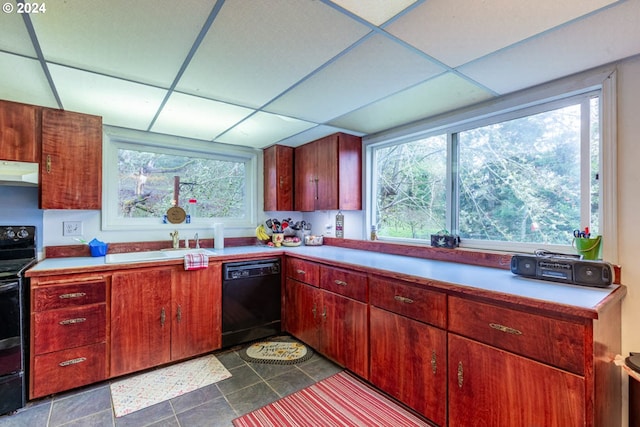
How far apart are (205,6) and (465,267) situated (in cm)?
207

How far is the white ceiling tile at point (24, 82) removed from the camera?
156cm

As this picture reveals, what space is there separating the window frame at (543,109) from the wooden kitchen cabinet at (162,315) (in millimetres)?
1800

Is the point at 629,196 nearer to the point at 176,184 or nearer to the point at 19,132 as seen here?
the point at 176,184

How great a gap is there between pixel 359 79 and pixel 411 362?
1762 millimetres

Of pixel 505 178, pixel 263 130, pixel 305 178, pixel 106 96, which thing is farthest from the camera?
pixel 305 178

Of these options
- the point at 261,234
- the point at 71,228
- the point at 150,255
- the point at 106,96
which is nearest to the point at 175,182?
the point at 150,255

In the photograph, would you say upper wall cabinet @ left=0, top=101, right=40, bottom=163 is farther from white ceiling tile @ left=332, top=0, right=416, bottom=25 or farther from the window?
white ceiling tile @ left=332, top=0, right=416, bottom=25

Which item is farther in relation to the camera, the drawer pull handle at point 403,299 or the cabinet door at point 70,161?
the cabinet door at point 70,161

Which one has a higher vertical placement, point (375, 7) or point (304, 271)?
point (375, 7)

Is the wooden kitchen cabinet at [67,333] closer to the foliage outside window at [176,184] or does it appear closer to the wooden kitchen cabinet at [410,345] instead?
the foliage outside window at [176,184]

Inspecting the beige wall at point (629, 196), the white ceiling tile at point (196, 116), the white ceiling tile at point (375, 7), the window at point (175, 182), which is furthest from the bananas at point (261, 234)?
the beige wall at point (629, 196)

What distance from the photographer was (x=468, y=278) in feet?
5.31

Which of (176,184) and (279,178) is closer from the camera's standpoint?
(176,184)

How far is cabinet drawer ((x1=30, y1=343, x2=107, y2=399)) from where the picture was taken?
1876 millimetres
